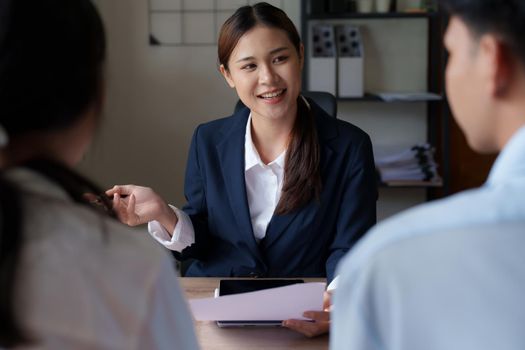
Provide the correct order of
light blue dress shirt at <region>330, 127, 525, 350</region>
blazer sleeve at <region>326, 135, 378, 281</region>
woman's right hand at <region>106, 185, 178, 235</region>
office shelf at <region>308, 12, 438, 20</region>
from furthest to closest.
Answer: office shelf at <region>308, 12, 438, 20</region> < blazer sleeve at <region>326, 135, 378, 281</region> < woman's right hand at <region>106, 185, 178, 235</region> < light blue dress shirt at <region>330, 127, 525, 350</region>

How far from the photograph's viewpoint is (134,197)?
6.33 ft

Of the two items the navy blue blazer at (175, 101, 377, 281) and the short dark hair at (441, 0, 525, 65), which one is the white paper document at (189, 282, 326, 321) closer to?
the navy blue blazer at (175, 101, 377, 281)

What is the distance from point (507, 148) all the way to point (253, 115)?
141cm

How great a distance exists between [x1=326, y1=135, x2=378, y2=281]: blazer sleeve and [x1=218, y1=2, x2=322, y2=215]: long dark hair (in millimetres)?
79

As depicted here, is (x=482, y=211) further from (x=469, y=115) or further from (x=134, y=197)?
(x=134, y=197)

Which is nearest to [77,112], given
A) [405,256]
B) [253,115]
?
[405,256]

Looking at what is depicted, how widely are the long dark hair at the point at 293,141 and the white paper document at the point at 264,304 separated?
0.50 meters

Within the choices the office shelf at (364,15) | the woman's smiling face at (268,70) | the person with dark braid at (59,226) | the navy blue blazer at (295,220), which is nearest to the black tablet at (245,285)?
the navy blue blazer at (295,220)

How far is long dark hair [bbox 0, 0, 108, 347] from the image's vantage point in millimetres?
771

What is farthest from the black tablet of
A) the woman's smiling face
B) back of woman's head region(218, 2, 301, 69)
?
back of woman's head region(218, 2, 301, 69)

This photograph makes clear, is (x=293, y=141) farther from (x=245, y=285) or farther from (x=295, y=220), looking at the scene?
(x=245, y=285)

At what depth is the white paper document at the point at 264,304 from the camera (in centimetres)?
151

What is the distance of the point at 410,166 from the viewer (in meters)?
3.82

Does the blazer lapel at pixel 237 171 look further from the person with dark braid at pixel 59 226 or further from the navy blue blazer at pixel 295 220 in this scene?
the person with dark braid at pixel 59 226
